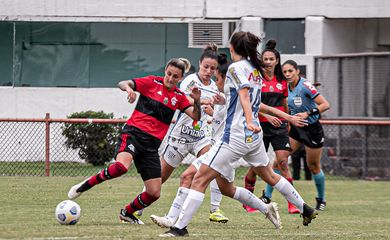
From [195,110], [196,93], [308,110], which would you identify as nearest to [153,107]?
[195,110]

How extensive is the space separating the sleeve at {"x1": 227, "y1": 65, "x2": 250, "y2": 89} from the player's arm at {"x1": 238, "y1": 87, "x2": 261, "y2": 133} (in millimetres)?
46

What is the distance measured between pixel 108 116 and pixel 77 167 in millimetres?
2055

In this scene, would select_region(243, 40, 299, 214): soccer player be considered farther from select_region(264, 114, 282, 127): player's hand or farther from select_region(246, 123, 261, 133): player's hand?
select_region(246, 123, 261, 133): player's hand

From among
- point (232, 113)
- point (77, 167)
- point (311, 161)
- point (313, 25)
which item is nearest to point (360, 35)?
point (313, 25)

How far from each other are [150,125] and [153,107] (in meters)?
0.20

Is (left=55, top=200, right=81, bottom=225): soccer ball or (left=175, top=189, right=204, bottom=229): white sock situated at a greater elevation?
(left=175, top=189, right=204, bottom=229): white sock

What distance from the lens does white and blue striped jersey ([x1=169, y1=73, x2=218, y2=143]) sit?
37.5 ft

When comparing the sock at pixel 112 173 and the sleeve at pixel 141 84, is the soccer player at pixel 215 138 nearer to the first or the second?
the sock at pixel 112 173

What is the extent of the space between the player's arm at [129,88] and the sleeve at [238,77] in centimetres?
110

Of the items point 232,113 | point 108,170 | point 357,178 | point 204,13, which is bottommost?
point 357,178

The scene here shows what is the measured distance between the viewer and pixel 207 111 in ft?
35.2

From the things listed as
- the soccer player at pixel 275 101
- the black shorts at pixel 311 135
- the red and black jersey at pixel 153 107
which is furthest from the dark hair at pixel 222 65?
the black shorts at pixel 311 135

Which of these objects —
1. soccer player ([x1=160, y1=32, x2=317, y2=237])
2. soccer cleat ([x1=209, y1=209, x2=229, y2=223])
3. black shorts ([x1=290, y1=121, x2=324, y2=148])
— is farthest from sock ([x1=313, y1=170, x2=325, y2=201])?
soccer player ([x1=160, y1=32, x2=317, y2=237])

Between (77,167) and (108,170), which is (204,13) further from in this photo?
(108,170)
